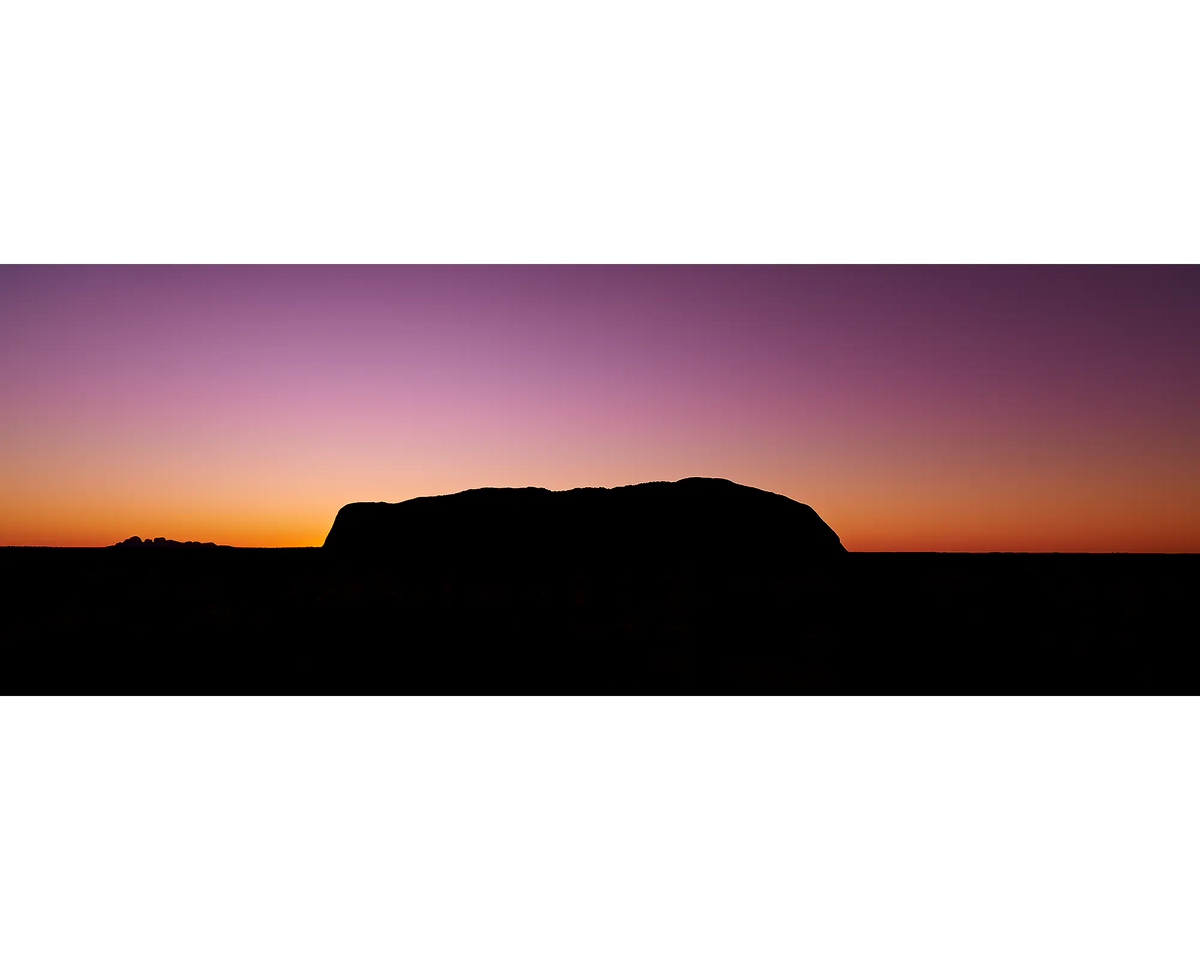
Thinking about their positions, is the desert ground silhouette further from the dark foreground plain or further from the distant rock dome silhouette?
the distant rock dome silhouette

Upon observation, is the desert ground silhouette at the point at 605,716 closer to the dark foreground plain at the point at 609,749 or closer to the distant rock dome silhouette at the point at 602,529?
the dark foreground plain at the point at 609,749

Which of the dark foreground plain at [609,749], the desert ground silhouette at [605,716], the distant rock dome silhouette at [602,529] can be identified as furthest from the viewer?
the distant rock dome silhouette at [602,529]

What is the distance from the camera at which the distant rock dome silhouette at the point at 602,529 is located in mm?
40875

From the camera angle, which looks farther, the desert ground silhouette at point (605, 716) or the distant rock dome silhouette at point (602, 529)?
the distant rock dome silhouette at point (602, 529)

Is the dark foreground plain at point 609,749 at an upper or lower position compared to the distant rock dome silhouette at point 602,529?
lower

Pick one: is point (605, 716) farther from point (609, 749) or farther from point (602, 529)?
point (602, 529)

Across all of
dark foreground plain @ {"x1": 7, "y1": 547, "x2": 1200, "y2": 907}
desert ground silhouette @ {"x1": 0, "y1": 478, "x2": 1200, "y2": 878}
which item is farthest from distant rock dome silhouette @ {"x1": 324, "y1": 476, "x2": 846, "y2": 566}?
dark foreground plain @ {"x1": 7, "y1": 547, "x2": 1200, "y2": 907}

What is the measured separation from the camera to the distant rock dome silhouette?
4088cm

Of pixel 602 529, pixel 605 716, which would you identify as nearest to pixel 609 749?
pixel 605 716

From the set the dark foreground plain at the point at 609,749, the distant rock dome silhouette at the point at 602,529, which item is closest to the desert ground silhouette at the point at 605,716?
the dark foreground plain at the point at 609,749
